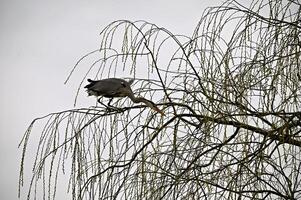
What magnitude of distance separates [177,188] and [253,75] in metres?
0.57

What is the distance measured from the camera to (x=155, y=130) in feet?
Answer: 6.13

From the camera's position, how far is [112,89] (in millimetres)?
2744

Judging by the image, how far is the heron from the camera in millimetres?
2207

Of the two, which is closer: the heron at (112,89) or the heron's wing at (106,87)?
the heron at (112,89)

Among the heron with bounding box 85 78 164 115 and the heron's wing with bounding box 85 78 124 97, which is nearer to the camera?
the heron with bounding box 85 78 164 115

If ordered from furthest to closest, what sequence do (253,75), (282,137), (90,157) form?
(253,75), (90,157), (282,137)

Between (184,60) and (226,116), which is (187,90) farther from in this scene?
(226,116)

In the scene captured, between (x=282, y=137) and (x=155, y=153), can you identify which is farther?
(x=155, y=153)

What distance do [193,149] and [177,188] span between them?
17 cm

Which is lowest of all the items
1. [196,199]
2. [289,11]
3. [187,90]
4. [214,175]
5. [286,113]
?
[196,199]

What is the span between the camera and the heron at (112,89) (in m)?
2.21

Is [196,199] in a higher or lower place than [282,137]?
lower

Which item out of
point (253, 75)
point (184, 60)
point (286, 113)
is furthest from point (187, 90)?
point (286, 113)

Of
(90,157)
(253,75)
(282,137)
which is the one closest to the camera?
(282,137)
